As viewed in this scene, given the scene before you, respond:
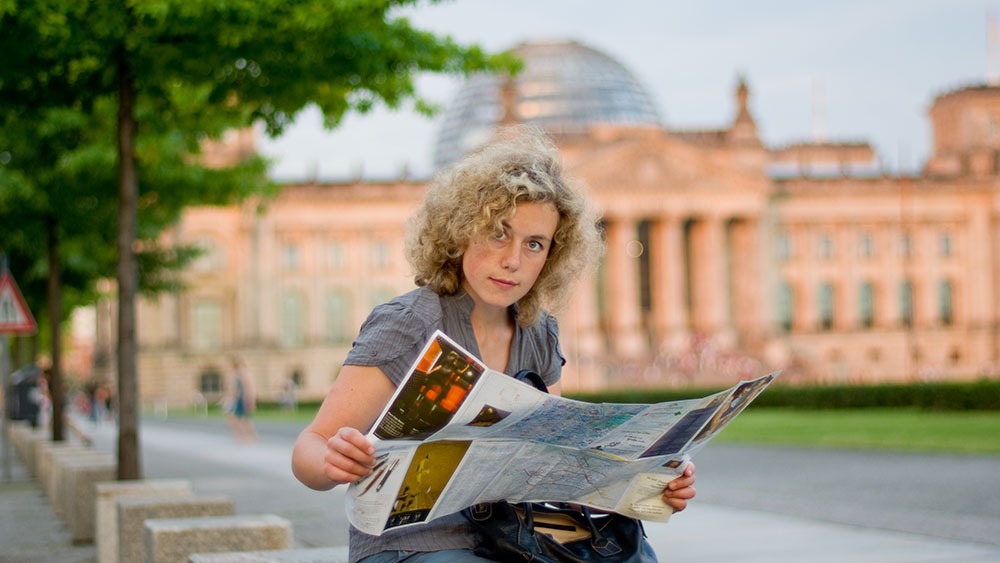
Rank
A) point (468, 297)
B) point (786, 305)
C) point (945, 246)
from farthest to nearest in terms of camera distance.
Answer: point (945, 246)
point (786, 305)
point (468, 297)

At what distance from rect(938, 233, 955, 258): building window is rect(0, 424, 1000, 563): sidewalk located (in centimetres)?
8678

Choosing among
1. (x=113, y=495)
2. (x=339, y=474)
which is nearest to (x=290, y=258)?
(x=113, y=495)

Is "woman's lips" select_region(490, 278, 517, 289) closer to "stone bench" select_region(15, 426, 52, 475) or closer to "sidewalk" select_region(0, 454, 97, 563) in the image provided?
"sidewalk" select_region(0, 454, 97, 563)

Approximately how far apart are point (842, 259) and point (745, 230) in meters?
10.1

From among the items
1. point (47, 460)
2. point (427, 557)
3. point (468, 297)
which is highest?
point (468, 297)

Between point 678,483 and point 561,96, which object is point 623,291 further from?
point 678,483

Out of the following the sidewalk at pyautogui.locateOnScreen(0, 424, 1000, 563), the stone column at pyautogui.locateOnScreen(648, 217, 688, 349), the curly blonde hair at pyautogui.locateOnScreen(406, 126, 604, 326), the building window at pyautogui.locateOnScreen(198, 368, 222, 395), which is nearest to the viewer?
the curly blonde hair at pyautogui.locateOnScreen(406, 126, 604, 326)

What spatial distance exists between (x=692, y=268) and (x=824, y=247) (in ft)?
35.6

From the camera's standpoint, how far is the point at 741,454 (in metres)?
21.7

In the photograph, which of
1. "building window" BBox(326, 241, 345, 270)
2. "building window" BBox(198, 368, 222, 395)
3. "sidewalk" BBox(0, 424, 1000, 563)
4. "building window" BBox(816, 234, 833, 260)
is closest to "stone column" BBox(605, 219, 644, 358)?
"building window" BBox(816, 234, 833, 260)

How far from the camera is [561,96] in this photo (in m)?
103

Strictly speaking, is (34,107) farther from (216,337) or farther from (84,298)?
(216,337)

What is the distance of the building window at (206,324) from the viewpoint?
86.9 metres

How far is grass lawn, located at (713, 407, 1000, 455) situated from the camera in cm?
2156
